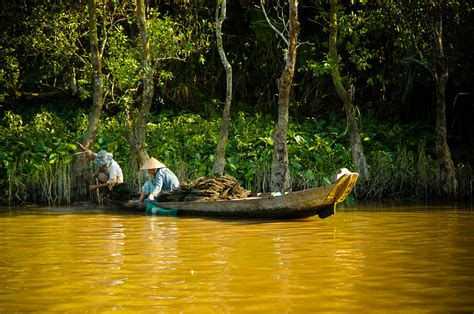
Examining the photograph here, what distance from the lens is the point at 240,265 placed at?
7.74 m

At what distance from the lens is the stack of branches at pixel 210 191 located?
12.7m

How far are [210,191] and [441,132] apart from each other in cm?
513

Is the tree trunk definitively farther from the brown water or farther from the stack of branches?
the brown water

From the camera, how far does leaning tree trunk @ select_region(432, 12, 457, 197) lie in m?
15.2

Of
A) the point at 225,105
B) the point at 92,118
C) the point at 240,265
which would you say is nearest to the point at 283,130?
the point at 225,105

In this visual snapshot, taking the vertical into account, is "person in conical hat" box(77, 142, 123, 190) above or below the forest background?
below

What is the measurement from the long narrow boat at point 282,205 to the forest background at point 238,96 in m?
2.73

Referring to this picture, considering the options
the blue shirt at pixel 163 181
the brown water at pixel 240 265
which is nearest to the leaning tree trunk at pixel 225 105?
the blue shirt at pixel 163 181

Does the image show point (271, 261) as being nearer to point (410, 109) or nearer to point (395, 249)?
point (395, 249)

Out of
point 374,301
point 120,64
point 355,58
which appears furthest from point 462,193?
point 374,301

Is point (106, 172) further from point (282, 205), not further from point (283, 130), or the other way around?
point (282, 205)

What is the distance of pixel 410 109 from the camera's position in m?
19.6

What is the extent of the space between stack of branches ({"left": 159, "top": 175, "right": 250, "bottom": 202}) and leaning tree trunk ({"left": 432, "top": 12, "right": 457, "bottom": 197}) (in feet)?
13.9

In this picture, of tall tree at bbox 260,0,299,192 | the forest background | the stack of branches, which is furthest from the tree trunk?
the stack of branches
